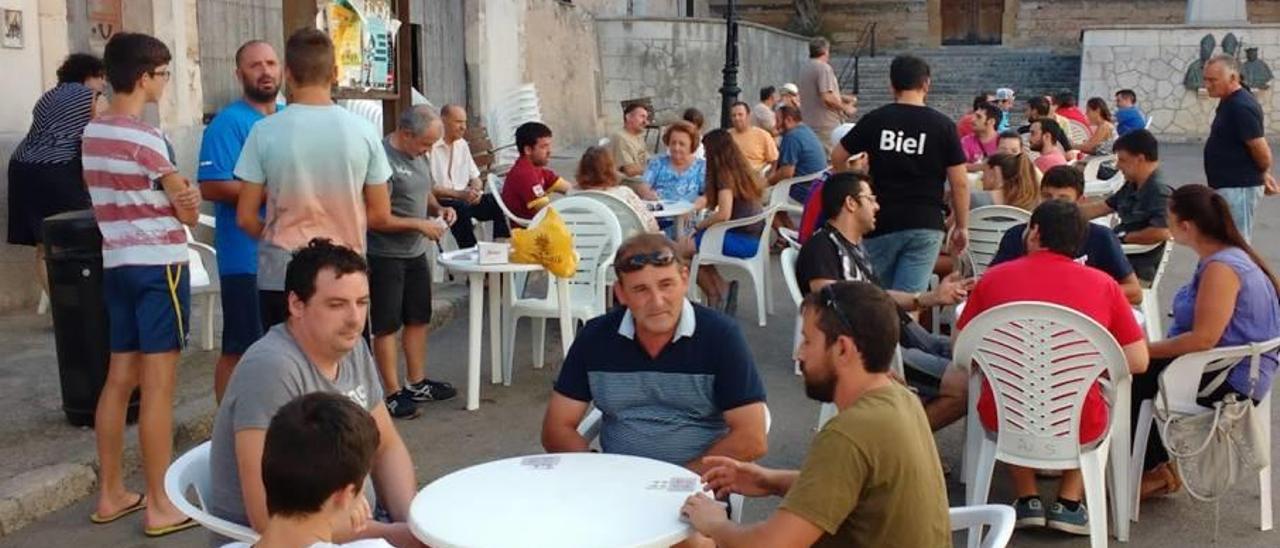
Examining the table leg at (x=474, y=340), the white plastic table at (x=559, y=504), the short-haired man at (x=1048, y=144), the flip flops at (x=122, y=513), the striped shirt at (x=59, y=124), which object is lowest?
the flip flops at (x=122, y=513)

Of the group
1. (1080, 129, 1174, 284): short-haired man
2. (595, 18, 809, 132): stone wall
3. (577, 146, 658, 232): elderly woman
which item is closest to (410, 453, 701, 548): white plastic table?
(577, 146, 658, 232): elderly woman

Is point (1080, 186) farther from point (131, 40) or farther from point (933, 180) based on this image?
point (131, 40)

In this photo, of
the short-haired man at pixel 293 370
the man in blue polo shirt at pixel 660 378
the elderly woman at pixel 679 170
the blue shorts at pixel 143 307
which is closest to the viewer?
the short-haired man at pixel 293 370

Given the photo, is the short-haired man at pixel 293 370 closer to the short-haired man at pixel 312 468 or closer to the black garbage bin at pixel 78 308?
the short-haired man at pixel 312 468

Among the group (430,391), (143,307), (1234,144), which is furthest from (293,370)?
(1234,144)

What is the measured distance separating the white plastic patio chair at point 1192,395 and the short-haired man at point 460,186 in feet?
16.8

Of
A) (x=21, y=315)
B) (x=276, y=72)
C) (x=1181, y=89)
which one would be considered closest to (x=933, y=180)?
(x=276, y=72)

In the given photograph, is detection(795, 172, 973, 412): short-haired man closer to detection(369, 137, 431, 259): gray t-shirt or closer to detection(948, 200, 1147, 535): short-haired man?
detection(948, 200, 1147, 535): short-haired man

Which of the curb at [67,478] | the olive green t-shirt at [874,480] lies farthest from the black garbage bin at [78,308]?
the olive green t-shirt at [874,480]

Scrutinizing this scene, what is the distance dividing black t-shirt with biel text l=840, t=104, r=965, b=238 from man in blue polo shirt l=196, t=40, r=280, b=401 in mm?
3056

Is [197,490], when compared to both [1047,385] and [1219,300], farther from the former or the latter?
[1219,300]

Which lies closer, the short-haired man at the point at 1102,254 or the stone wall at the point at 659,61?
the short-haired man at the point at 1102,254

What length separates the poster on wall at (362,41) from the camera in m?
6.51

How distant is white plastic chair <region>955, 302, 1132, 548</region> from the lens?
14.6 ft
